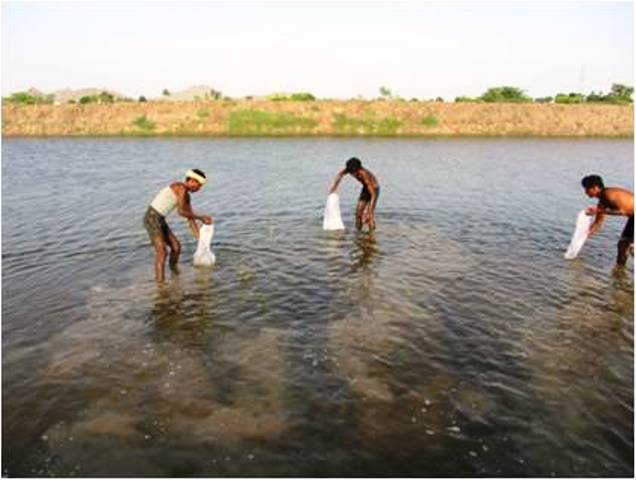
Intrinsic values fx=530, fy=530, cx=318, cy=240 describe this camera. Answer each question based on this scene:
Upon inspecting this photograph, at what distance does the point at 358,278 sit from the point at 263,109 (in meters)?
37.6

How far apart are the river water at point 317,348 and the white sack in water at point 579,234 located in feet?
0.69

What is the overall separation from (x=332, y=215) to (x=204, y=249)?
3930 millimetres

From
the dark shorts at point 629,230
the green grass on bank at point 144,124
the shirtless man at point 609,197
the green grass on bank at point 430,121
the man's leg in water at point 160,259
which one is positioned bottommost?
the man's leg in water at point 160,259

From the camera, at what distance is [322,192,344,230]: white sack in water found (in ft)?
43.3

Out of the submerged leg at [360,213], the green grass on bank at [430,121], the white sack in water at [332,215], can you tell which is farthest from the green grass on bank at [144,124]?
the submerged leg at [360,213]

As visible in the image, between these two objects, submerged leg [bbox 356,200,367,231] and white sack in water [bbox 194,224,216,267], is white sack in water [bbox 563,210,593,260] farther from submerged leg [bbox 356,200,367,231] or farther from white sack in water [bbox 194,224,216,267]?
white sack in water [bbox 194,224,216,267]

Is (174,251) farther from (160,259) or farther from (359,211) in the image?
(359,211)

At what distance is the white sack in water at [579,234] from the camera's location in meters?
10.9

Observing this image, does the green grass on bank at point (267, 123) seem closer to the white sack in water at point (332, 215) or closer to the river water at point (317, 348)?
the river water at point (317, 348)

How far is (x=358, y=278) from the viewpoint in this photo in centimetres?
995

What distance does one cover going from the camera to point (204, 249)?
34.3 ft

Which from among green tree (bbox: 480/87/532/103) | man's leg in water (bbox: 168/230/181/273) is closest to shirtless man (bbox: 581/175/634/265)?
man's leg in water (bbox: 168/230/181/273)

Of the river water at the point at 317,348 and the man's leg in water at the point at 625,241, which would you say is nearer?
the river water at the point at 317,348

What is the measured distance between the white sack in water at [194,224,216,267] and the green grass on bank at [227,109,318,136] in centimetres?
3376
